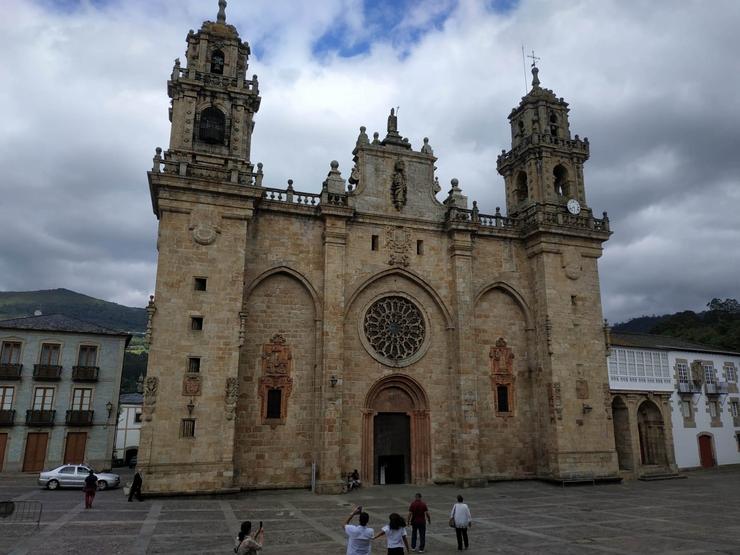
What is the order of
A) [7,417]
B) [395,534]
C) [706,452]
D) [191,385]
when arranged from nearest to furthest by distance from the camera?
[395,534]
[191,385]
[7,417]
[706,452]

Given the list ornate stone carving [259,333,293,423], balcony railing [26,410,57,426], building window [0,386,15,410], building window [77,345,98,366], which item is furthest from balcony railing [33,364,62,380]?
ornate stone carving [259,333,293,423]

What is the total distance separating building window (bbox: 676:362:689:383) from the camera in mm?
35656

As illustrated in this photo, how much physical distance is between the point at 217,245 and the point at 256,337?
14.8ft

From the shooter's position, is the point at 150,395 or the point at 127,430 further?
the point at 127,430

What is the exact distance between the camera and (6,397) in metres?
31.8

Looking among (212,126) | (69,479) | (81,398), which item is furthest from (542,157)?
(81,398)

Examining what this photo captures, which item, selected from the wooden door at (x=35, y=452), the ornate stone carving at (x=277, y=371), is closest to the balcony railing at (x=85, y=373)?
the wooden door at (x=35, y=452)

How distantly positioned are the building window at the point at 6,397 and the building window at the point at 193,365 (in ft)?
56.6

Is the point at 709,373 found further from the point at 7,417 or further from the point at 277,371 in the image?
the point at 7,417

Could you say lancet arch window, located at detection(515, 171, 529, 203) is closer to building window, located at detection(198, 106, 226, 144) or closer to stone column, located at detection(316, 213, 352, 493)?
stone column, located at detection(316, 213, 352, 493)

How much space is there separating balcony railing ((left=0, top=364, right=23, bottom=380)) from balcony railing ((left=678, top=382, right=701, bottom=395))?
4179 cm

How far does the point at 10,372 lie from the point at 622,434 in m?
36.6

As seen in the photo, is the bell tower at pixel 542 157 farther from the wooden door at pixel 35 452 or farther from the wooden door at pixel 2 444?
the wooden door at pixel 2 444

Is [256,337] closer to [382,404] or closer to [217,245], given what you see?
[217,245]
